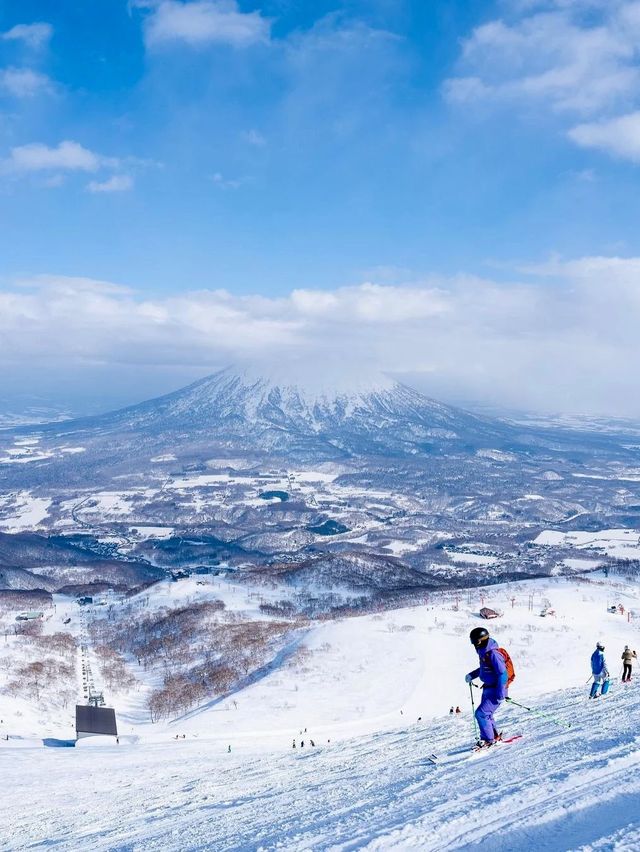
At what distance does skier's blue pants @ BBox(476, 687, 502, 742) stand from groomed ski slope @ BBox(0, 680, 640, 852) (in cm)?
23

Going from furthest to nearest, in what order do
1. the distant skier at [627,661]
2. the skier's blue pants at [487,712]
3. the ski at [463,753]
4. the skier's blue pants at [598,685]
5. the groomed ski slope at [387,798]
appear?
the distant skier at [627,661] < the skier's blue pants at [598,685] < the ski at [463,753] < the skier's blue pants at [487,712] < the groomed ski slope at [387,798]

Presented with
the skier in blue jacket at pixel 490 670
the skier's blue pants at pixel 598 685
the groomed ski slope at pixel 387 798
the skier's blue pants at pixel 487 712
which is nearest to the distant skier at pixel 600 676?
the skier's blue pants at pixel 598 685

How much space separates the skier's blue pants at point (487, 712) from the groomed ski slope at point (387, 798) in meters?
0.23

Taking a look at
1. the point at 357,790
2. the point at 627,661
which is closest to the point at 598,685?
the point at 627,661

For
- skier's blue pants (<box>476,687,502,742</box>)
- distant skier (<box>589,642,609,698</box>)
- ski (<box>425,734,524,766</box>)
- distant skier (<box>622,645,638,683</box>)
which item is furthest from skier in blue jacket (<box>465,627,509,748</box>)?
distant skier (<box>622,645,638,683</box>)

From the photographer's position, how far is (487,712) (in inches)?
327

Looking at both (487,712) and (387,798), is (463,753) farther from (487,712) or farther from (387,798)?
(387,798)

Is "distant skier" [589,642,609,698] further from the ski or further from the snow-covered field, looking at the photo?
the ski

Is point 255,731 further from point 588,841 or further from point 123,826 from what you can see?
point 588,841

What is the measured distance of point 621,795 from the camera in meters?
5.62

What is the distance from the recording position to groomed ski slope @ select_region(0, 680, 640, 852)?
5.30 meters

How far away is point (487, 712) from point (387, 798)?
2031 mm

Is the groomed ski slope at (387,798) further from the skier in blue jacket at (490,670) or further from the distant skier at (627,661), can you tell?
the distant skier at (627,661)

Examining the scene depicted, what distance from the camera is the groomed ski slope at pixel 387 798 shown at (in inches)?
209
